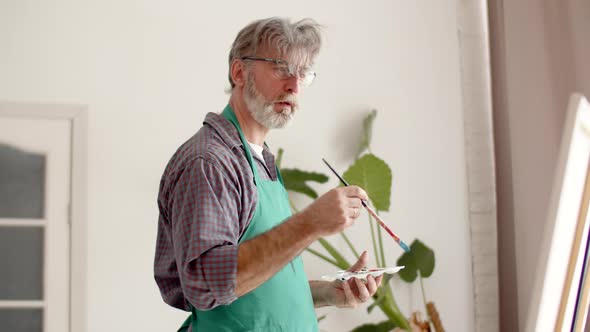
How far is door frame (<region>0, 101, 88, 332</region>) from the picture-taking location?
3.12m

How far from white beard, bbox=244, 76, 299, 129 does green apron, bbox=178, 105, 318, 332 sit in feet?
0.21

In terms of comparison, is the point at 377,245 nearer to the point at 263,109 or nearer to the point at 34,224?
the point at 34,224

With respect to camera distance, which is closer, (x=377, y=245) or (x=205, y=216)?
(x=205, y=216)

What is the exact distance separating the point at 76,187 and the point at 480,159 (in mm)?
1805

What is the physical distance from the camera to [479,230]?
333 cm

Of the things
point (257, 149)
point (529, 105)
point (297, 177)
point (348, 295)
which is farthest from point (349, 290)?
point (297, 177)

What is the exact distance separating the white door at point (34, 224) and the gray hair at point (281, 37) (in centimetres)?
171

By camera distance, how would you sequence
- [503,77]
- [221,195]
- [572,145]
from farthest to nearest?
[503,77] < [221,195] < [572,145]

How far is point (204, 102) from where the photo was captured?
3332 mm

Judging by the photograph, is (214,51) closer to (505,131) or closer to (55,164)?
(55,164)

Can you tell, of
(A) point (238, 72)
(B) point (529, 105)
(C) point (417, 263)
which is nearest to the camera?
(A) point (238, 72)

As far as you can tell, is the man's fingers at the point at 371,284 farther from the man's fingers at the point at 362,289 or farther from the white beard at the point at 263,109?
the white beard at the point at 263,109

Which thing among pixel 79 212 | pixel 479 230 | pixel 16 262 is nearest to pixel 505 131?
pixel 479 230

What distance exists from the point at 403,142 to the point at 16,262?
1.80 metres
